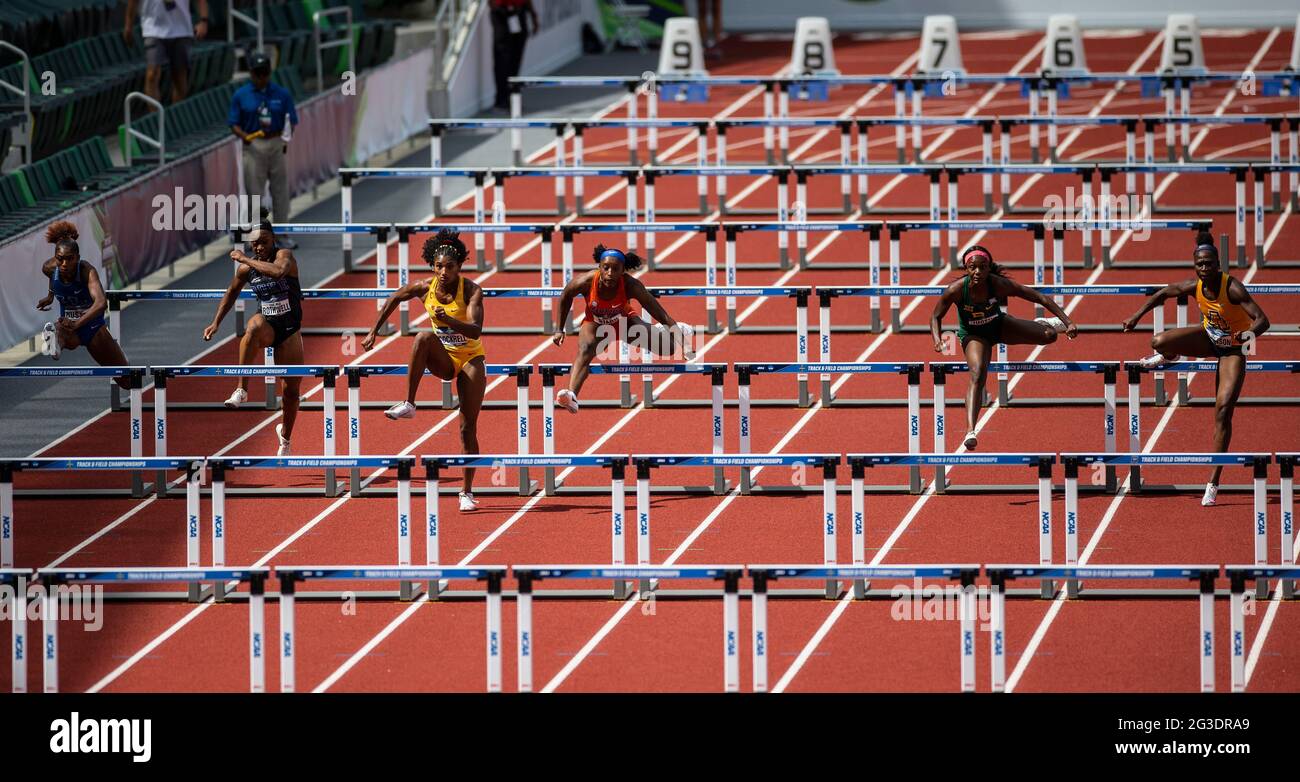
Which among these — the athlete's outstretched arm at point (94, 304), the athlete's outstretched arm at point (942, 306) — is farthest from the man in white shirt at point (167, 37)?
the athlete's outstretched arm at point (942, 306)

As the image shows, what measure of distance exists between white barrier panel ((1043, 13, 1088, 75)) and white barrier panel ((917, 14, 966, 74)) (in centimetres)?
115

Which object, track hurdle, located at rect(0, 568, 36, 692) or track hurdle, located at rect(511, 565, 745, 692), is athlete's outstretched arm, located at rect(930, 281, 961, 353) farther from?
track hurdle, located at rect(0, 568, 36, 692)

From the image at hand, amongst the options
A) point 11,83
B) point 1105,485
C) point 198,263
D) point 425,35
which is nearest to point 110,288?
point 198,263

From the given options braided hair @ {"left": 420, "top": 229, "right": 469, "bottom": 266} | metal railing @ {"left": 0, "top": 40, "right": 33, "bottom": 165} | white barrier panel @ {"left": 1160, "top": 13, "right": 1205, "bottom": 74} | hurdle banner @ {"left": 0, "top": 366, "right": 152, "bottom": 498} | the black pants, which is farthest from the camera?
white barrier panel @ {"left": 1160, "top": 13, "right": 1205, "bottom": 74}

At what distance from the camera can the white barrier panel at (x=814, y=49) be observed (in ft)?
93.8

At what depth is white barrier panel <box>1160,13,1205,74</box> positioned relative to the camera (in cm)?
2850

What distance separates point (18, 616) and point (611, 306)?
5866 millimetres

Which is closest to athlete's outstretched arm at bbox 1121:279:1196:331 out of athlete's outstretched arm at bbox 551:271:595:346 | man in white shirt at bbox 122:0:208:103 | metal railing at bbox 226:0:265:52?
athlete's outstretched arm at bbox 551:271:595:346

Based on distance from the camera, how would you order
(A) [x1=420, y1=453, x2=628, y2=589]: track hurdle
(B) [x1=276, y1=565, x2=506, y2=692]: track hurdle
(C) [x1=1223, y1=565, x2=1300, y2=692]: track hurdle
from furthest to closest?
(A) [x1=420, y1=453, x2=628, y2=589]: track hurdle < (B) [x1=276, y1=565, x2=506, y2=692]: track hurdle < (C) [x1=1223, y1=565, x2=1300, y2=692]: track hurdle

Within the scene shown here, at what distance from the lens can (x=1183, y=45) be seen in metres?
28.5

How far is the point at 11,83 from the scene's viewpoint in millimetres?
22266

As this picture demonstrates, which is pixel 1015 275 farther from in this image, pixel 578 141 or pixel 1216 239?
pixel 578 141

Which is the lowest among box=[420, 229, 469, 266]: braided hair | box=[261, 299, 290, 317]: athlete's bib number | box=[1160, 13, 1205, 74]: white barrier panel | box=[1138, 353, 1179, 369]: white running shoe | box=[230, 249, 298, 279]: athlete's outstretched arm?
box=[1138, 353, 1179, 369]: white running shoe

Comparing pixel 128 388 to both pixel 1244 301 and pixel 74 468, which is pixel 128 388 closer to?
pixel 74 468
